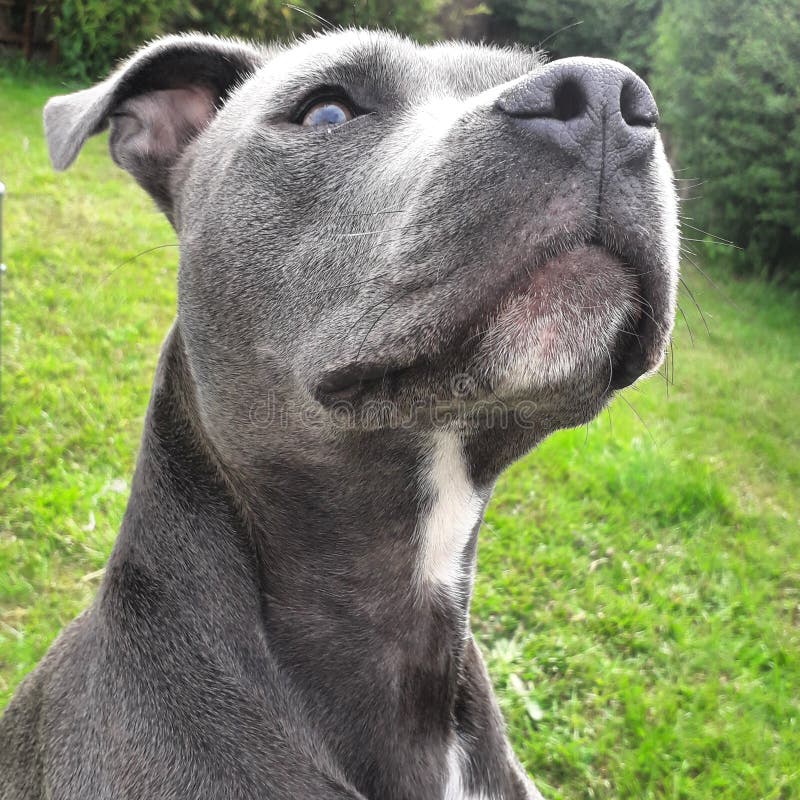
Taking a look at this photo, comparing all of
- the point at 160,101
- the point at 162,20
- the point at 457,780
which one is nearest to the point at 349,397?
the point at 457,780

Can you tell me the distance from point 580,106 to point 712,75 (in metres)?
10.1

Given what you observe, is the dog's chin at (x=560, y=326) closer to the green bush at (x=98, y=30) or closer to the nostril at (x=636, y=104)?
the nostril at (x=636, y=104)

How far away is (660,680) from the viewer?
3.73 meters

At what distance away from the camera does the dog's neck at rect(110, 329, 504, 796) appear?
6.64 feet

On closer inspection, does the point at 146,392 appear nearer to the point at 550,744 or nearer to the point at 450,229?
the point at 550,744

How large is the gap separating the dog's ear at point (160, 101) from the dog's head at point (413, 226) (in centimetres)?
1

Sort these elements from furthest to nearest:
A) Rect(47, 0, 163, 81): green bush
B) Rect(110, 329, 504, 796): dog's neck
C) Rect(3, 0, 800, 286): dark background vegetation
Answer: Rect(47, 0, 163, 81): green bush < Rect(3, 0, 800, 286): dark background vegetation < Rect(110, 329, 504, 796): dog's neck

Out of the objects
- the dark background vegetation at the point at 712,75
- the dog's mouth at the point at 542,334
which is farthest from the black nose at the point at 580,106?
the dark background vegetation at the point at 712,75

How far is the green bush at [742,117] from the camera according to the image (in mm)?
9336

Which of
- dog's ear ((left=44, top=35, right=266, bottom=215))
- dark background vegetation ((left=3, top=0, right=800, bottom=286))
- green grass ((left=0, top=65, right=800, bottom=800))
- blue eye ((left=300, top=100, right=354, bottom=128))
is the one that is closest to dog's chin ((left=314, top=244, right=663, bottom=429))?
blue eye ((left=300, top=100, right=354, bottom=128))

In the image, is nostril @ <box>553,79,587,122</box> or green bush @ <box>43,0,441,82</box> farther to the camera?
green bush @ <box>43,0,441,82</box>

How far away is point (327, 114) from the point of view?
2096 mm

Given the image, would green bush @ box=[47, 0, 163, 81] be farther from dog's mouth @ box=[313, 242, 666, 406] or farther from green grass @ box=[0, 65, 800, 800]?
dog's mouth @ box=[313, 242, 666, 406]

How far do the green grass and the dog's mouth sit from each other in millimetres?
1793
